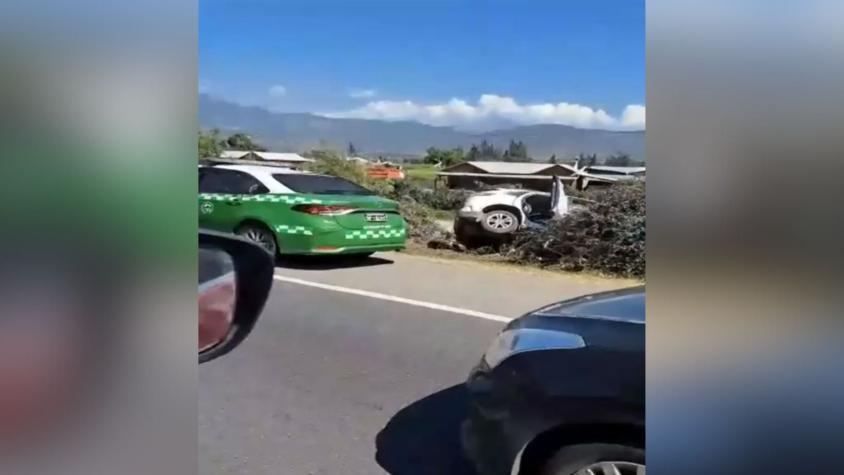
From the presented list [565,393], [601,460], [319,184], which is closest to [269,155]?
[319,184]

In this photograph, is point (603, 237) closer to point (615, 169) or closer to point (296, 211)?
point (615, 169)

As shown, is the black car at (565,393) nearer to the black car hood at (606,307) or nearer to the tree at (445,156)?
the black car hood at (606,307)

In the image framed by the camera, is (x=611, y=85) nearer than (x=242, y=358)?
Yes

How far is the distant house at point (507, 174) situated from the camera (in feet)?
5.51

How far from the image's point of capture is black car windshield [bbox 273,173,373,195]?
177 cm

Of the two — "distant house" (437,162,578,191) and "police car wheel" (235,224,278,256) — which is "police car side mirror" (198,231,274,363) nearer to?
"police car wheel" (235,224,278,256)

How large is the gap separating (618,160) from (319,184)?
2.70 feet

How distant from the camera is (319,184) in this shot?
70.9 inches

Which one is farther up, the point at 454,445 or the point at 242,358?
the point at 242,358
